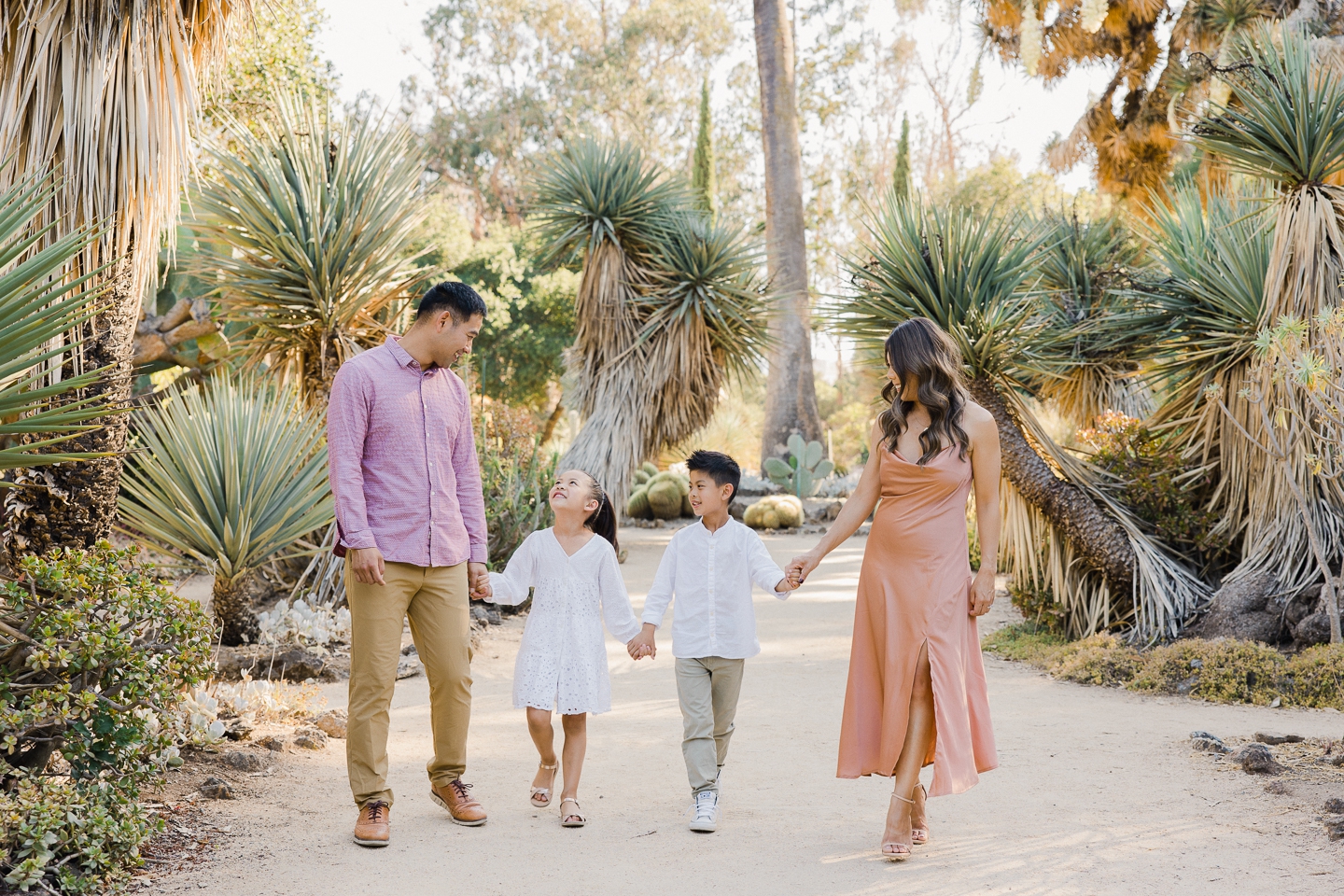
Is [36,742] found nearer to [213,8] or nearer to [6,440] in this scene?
[6,440]

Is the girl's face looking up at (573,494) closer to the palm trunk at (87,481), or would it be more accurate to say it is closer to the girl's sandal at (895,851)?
the girl's sandal at (895,851)

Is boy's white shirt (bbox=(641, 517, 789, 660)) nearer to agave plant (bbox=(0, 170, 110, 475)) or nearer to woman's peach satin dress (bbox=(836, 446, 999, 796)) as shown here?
woman's peach satin dress (bbox=(836, 446, 999, 796))

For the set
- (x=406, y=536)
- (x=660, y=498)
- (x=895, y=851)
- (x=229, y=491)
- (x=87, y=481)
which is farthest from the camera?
(x=660, y=498)

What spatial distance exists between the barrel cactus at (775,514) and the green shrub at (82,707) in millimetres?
10545

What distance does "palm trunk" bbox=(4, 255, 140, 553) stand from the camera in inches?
174

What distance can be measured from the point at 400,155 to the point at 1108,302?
6.01 m

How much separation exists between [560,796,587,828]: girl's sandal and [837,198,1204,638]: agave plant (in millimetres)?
3871

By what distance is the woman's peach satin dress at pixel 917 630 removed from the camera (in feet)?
10.8

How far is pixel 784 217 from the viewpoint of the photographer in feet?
54.1

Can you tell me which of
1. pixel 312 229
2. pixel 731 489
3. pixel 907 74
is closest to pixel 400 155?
pixel 312 229

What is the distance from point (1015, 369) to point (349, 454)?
186 inches

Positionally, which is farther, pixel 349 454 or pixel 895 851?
pixel 349 454

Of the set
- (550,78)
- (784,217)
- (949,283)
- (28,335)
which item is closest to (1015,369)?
(949,283)

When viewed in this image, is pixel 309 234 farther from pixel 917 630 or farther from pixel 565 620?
pixel 917 630
